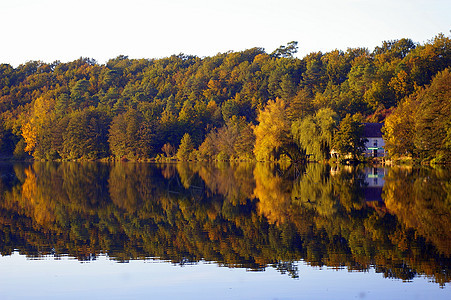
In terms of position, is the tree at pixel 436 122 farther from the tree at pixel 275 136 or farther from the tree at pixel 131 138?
the tree at pixel 131 138

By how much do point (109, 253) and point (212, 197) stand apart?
461 inches

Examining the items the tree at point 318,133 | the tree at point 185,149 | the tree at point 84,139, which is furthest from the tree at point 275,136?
the tree at point 84,139

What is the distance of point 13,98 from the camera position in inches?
5044

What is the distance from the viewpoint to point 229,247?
13.1 meters

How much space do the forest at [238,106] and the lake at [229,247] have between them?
37.0m

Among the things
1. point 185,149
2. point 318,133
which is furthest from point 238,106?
point 318,133

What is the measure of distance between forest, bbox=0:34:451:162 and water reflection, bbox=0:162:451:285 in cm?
3428

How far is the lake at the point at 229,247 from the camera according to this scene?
31.8ft

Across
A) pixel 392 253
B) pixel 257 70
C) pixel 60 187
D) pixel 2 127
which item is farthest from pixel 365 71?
pixel 392 253

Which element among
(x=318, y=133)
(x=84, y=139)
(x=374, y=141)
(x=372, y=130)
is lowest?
(x=374, y=141)

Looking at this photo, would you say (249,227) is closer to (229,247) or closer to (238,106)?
(229,247)

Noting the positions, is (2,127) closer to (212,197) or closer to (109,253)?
(212,197)

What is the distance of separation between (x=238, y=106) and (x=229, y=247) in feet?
311

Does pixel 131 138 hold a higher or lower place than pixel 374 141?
higher
